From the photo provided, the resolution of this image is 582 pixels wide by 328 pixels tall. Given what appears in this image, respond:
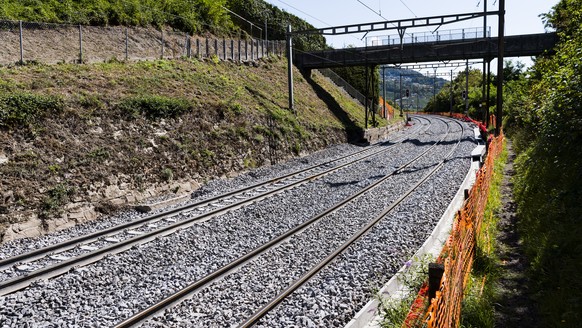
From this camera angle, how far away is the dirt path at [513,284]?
5.94m

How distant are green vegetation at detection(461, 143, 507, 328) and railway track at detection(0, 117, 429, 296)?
6.57 metres

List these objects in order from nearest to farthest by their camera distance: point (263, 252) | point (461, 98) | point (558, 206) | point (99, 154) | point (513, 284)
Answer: point (513, 284)
point (558, 206)
point (263, 252)
point (99, 154)
point (461, 98)

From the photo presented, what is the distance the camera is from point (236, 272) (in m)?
7.98

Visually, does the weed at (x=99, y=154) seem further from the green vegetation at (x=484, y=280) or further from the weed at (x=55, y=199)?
the green vegetation at (x=484, y=280)

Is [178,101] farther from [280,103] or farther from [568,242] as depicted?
[568,242]

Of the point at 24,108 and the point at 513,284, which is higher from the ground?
the point at 24,108

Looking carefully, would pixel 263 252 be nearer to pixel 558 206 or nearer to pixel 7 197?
pixel 558 206

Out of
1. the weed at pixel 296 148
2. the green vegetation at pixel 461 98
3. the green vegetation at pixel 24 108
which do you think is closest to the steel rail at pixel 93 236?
the green vegetation at pixel 24 108

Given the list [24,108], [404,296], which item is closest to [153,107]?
[24,108]

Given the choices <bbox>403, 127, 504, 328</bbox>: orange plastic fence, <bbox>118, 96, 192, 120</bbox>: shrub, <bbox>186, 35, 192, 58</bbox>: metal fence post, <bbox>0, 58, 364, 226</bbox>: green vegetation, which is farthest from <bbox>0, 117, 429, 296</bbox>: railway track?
<bbox>186, 35, 192, 58</bbox>: metal fence post

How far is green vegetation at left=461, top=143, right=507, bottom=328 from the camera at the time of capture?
5688mm

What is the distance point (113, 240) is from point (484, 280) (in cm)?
742

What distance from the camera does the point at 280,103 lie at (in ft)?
90.9

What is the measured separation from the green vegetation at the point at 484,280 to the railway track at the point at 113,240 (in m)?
6.57
